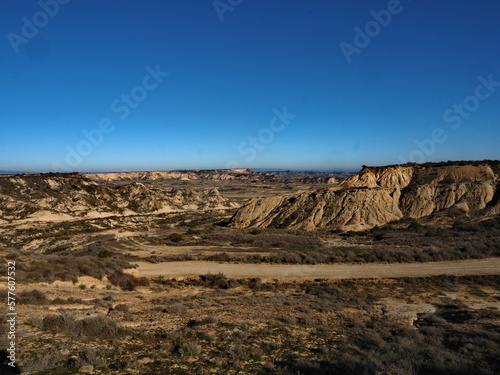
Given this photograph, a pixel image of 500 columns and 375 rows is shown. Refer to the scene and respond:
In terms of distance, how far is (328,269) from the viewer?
24.4 meters

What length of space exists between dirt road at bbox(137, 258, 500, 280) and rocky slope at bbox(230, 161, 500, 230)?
1864 centimetres

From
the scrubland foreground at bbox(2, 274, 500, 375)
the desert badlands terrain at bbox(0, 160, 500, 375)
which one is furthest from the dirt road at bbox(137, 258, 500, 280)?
the scrubland foreground at bbox(2, 274, 500, 375)

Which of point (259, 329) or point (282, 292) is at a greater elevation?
point (259, 329)

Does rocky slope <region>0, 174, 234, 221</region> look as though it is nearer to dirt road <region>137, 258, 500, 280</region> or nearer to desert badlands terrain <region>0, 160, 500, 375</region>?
desert badlands terrain <region>0, 160, 500, 375</region>

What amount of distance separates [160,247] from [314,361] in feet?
89.7

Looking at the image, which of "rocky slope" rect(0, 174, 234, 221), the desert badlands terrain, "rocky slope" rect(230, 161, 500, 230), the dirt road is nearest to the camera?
the desert badlands terrain

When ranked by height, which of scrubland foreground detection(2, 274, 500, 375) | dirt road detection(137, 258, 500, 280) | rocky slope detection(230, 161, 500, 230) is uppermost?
rocky slope detection(230, 161, 500, 230)

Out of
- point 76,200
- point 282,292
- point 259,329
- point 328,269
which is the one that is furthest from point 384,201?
point 76,200

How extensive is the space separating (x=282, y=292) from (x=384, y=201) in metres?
34.4

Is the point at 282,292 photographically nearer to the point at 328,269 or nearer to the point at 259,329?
the point at 328,269

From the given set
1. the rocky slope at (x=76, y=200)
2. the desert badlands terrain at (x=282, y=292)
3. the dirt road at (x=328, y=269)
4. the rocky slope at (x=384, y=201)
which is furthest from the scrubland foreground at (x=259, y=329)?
the rocky slope at (x=76, y=200)

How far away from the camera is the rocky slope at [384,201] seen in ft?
149

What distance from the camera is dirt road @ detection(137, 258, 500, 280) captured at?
22.7m

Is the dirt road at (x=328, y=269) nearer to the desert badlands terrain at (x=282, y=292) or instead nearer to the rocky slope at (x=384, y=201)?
the desert badlands terrain at (x=282, y=292)
